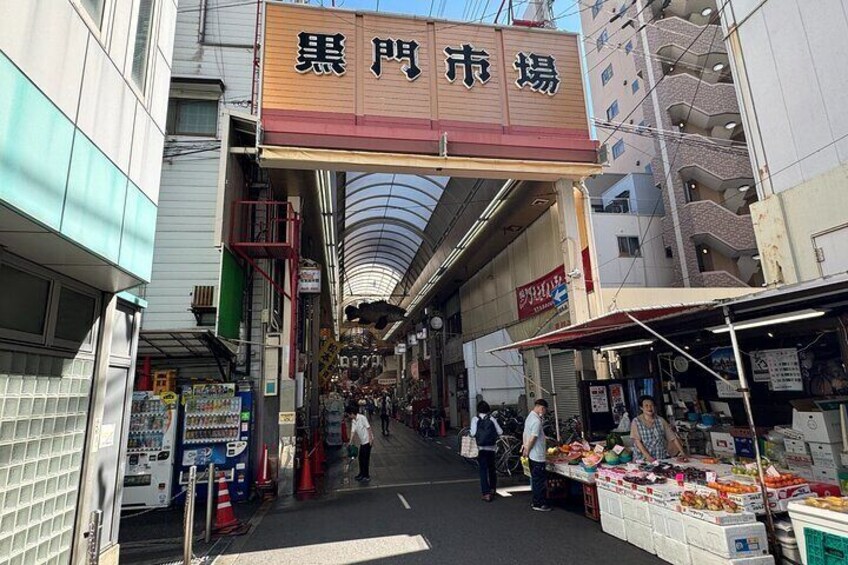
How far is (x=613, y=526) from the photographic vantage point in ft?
21.4

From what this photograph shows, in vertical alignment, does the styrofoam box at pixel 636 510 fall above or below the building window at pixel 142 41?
below

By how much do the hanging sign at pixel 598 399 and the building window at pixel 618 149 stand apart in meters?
24.5

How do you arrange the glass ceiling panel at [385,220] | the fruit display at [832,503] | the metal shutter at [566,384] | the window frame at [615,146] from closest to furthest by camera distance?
the fruit display at [832,503] < the metal shutter at [566,384] < the glass ceiling panel at [385,220] < the window frame at [615,146]

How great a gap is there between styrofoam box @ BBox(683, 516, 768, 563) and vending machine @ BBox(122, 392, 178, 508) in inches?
381

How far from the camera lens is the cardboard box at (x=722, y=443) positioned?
793 cm

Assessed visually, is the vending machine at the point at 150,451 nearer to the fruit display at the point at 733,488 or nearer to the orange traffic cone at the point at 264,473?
the orange traffic cone at the point at 264,473

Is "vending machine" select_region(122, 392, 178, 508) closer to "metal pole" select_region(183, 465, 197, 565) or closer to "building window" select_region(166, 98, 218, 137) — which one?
"metal pole" select_region(183, 465, 197, 565)

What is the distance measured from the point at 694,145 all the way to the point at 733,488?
22.7m

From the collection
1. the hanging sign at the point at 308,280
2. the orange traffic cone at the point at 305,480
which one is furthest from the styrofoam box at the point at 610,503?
the hanging sign at the point at 308,280

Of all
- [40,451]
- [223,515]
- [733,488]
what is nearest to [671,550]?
[733,488]

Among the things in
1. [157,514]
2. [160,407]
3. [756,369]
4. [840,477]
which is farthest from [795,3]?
[157,514]

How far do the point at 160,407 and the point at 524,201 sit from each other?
11068mm

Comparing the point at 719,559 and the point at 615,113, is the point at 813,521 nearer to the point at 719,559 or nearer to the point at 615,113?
the point at 719,559

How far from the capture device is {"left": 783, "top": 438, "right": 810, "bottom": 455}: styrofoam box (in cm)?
657
